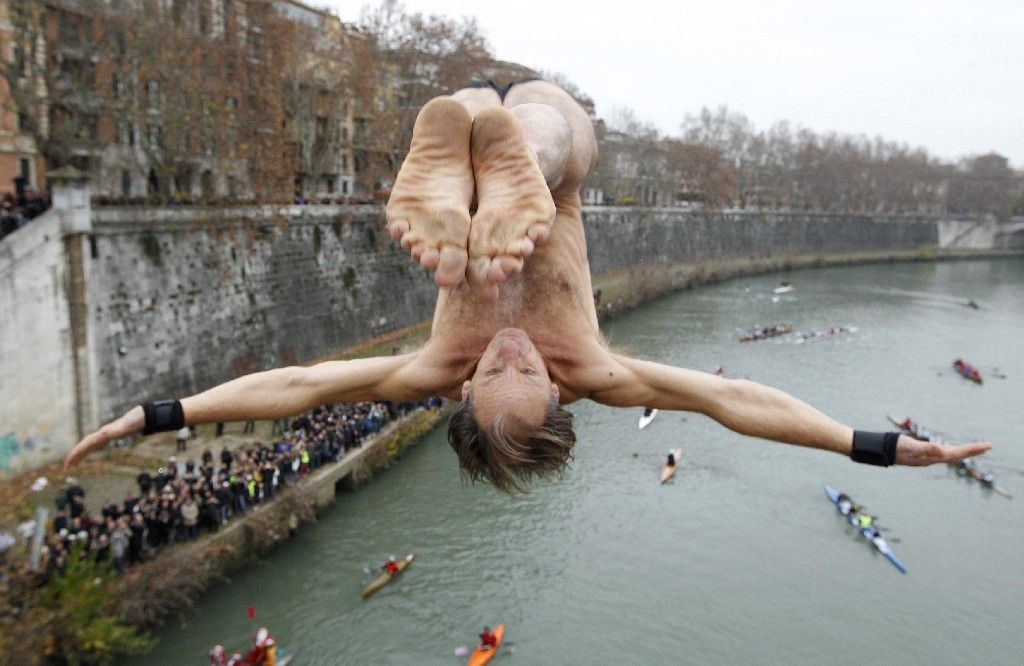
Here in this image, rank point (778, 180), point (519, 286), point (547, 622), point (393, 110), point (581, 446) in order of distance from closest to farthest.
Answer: point (519, 286) < point (547, 622) < point (581, 446) < point (393, 110) < point (778, 180)

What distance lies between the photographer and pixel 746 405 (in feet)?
10.5

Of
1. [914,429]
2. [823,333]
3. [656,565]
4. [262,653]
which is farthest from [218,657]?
[823,333]

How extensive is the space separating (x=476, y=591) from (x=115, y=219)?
8498mm

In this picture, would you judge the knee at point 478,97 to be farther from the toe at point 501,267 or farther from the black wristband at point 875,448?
the black wristband at point 875,448

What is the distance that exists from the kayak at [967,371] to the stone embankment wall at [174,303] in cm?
1648

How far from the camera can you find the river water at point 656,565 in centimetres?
1111

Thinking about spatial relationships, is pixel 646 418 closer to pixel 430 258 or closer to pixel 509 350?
pixel 509 350

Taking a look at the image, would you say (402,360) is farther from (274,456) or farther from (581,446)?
(581,446)

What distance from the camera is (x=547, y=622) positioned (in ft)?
37.8

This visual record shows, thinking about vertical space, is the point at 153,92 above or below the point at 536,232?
above

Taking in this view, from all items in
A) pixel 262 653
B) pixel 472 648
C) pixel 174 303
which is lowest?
pixel 472 648

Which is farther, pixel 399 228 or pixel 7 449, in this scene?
pixel 7 449

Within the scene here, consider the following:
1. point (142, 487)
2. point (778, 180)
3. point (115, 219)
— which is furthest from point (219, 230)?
point (778, 180)

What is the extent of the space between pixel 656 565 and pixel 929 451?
35.3 feet
